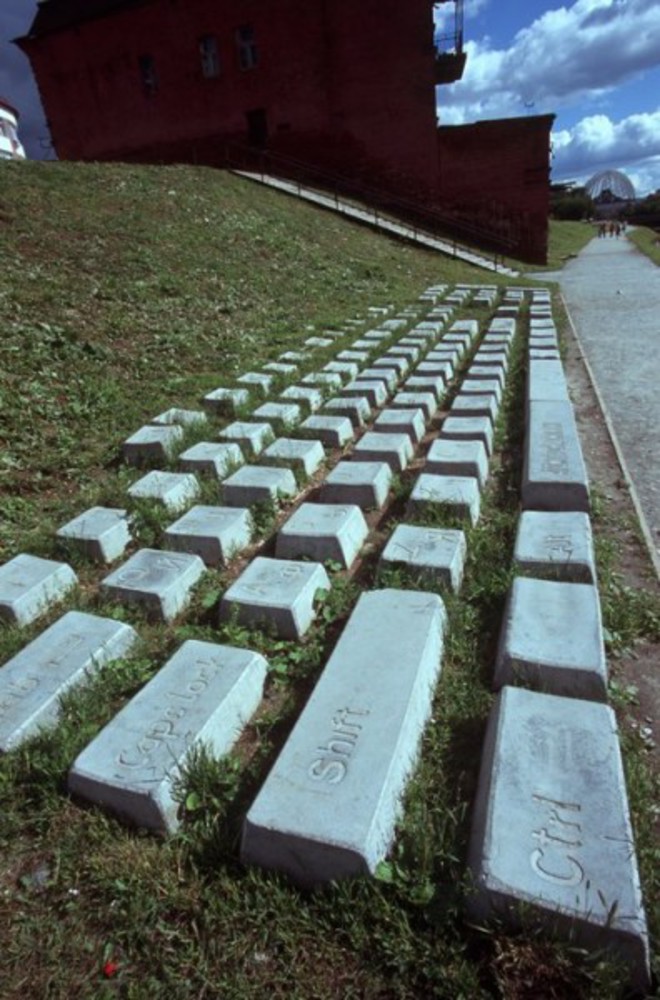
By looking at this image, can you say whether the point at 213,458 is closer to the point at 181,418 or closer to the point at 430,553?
the point at 181,418

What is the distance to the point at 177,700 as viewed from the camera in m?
2.15

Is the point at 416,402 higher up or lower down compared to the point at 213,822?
higher up

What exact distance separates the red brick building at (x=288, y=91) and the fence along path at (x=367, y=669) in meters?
16.3

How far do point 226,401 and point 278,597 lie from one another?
298cm

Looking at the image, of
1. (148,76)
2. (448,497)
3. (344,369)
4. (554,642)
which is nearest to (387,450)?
(448,497)

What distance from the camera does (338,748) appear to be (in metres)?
1.87

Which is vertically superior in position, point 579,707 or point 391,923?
point 579,707

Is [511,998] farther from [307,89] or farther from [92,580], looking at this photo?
[307,89]

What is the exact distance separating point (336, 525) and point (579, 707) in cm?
154

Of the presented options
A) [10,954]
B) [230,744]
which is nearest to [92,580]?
[230,744]

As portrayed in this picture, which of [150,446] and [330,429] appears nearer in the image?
[150,446]

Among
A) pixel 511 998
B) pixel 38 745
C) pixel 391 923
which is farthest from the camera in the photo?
→ pixel 38 745

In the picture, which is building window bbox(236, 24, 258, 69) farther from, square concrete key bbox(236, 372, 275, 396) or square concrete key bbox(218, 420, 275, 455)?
square concrete key bbox(218, 420, 275, 455)

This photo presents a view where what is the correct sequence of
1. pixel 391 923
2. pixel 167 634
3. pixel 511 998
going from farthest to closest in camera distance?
pixel 167 634 < pixel 391 923 < pixel 511 998
